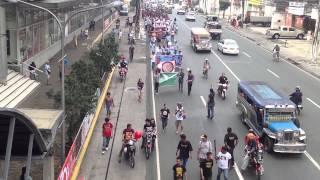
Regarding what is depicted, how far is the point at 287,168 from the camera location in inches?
833

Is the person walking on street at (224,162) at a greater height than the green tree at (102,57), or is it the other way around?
the green tree at (102,57)

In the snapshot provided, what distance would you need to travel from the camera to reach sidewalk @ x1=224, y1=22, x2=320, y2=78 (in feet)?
161

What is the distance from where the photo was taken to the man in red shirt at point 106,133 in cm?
2175

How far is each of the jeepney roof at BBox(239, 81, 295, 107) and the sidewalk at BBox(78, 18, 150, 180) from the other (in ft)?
17.2

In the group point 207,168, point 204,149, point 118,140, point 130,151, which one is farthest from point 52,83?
point 207,168

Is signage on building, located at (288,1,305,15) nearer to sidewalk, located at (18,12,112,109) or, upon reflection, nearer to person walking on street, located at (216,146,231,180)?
sidewalk, located at (18,12,112,109)

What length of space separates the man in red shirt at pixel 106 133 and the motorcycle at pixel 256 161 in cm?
531

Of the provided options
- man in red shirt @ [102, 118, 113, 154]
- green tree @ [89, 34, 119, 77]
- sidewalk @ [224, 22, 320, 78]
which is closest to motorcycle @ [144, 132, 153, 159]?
man in red shirt @ [102, 118, 113, 154]

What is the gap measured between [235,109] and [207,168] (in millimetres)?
12172

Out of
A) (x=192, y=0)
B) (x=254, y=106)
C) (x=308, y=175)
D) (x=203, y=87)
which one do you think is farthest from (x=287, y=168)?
(x=192, y=0)

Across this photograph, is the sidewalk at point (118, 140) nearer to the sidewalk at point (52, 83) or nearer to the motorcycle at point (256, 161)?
the sidewalk at point (52, 83)

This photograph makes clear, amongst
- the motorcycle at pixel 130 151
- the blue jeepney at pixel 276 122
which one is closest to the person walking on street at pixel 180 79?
the blue jeepney at pixel 276 122

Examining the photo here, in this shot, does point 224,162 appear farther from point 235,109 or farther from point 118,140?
point 235,109

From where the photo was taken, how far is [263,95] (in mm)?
24594
